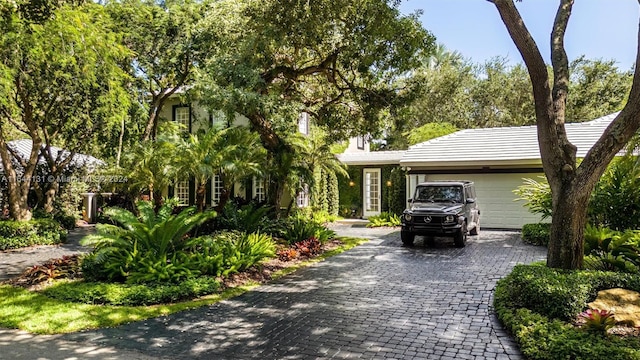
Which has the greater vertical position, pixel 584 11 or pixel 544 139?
pixel 584 11

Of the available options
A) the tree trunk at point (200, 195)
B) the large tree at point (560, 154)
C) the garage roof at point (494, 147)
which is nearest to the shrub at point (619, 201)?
the large tree at point (560, 154)

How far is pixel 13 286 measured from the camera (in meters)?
8.10

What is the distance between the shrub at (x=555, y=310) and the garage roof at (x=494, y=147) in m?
10.4

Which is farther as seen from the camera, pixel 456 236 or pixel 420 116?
pixel 420 116

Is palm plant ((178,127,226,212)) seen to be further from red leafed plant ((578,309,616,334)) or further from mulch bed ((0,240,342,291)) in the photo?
red leafed plant ((578,309,616,334))

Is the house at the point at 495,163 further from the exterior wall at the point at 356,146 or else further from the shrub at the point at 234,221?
the shrub at the point at 234,221

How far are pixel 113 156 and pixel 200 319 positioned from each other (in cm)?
1543

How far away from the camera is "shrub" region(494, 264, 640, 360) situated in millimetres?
4508

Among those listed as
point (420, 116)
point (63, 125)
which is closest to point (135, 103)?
point (63, 125)

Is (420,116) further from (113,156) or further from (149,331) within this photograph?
(149,331)

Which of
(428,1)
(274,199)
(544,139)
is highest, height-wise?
(428,1)

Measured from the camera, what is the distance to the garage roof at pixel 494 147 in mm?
16359

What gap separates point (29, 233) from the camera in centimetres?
1358

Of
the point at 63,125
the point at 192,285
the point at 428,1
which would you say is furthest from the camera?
the point at 63,125
